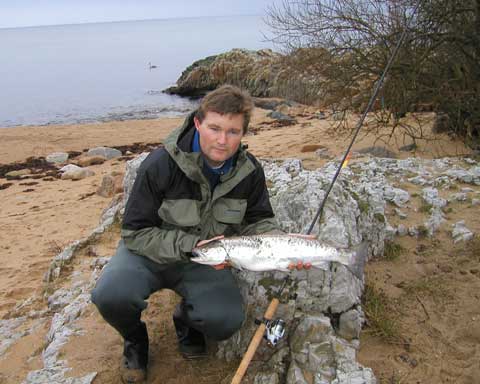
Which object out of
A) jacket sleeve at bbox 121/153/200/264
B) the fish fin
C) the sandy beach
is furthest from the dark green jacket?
the sandy beach

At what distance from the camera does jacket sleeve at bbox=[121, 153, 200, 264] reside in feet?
11.1

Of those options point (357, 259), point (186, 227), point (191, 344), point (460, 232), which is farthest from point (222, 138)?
point (460, 232)

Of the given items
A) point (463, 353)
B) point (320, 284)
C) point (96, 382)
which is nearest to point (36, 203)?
point (96, 382)

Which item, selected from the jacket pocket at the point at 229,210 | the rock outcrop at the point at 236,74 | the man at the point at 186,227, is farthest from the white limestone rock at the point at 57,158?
the rock outcrop at the point at 236,74

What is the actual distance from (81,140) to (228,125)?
54.4ft

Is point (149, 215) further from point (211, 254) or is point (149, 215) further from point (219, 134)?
point (219, 134)

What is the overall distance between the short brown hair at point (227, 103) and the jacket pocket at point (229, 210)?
0.63 m

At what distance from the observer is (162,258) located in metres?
3.39

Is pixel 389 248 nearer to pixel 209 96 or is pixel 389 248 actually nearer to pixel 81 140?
pixel 209 96

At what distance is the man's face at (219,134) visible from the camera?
3.43 m

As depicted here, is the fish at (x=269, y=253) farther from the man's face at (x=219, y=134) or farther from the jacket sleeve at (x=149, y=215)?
the man's face at (x=219, y=134)

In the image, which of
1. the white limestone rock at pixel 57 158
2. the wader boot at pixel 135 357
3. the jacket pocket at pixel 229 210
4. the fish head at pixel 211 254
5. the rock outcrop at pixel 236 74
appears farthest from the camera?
the rock outcrop at pixel 236 74

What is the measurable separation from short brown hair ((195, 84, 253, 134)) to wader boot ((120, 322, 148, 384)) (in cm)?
182

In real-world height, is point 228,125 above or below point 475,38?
below
